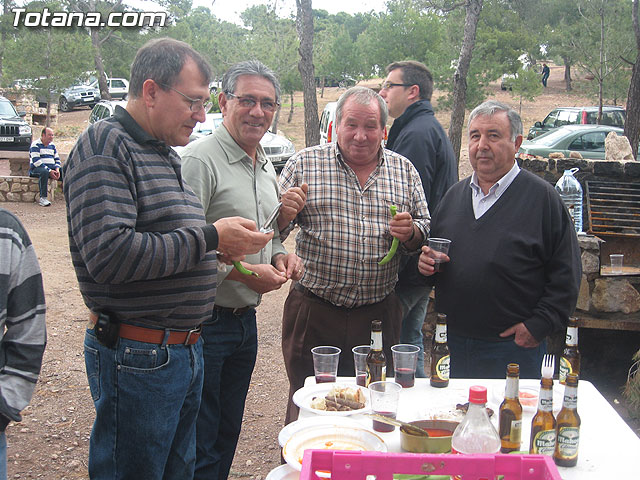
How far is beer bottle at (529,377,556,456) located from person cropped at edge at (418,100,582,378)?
1.04 m

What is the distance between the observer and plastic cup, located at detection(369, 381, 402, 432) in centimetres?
218

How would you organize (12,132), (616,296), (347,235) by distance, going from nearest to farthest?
(347,235) < (616,296) < (12,132)

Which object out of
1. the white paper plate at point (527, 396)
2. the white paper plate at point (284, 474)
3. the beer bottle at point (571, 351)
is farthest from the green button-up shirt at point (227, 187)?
the beer bottle at point (571, 351)

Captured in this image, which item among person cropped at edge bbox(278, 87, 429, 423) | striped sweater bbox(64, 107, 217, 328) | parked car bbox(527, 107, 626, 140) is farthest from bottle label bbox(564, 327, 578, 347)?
parked car bbox(527, 107, 626, 140)

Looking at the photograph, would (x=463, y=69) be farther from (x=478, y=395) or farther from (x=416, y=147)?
(x=478, y=395)

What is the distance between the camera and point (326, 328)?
3.35 meters

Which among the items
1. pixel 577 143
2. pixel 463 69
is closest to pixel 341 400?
pixel 463 69

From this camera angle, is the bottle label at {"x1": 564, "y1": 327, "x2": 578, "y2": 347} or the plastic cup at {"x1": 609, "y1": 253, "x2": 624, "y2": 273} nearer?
the bottle label at {"x1": 564, "y1": 327, "x2": 578, "y2": 347}

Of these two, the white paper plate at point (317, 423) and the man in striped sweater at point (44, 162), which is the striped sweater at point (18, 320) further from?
the man in striped sweater at point (44, 162)

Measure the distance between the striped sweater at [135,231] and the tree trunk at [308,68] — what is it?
1059cm

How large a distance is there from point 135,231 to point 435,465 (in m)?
1.26

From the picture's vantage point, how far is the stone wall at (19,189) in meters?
13.0

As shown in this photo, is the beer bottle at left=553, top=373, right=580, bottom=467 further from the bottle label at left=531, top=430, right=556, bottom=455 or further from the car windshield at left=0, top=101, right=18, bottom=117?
the car windshield at left=0, top=101, right=18, bottom=117

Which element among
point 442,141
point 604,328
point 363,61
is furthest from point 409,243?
point 363,61
